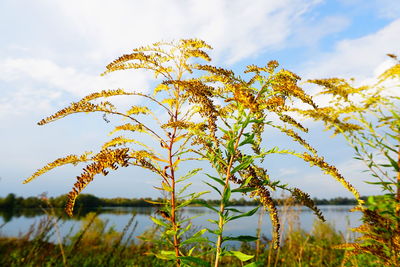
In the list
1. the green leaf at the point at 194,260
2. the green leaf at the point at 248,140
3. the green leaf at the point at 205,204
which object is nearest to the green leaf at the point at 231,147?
the green leaf at the point at 248,140

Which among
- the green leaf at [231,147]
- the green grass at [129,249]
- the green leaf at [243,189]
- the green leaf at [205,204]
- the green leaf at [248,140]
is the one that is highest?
the green leaf at [248,140]

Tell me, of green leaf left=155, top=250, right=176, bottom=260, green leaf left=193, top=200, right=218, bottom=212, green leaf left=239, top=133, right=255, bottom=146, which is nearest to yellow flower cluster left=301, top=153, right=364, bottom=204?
green leaf left=239, top=133, right=255, bottom=146

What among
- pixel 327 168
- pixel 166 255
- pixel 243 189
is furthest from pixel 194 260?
pixel 327 168

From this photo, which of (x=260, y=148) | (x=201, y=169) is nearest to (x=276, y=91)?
(x=260, y=148)

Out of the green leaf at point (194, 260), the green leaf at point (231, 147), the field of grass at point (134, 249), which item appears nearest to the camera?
the green leaf at point (194, 260)

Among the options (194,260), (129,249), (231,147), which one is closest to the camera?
(194,260)

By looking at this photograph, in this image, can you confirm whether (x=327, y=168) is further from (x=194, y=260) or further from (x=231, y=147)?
(x=194, y=260)

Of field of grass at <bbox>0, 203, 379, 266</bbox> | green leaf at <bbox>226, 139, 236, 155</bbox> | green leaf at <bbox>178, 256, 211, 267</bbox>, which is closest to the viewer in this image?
green leaf at <bbox>178, 256, 211, 267</bbox>

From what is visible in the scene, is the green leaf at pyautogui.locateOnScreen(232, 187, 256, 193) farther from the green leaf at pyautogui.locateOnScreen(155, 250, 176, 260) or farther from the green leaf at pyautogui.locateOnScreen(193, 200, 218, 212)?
the green leaf at pyautogui.locateOnScreen(155, 250, 176, 260)

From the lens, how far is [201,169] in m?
1.71

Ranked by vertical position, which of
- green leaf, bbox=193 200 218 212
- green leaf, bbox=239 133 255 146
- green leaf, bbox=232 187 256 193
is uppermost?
green leaf, bbox=239 133 255 146

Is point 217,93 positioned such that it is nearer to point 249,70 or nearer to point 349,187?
point 249,70

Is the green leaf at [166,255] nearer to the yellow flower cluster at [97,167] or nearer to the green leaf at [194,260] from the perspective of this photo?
the green leaf at [194,260]

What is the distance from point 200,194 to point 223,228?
10.9 inches
